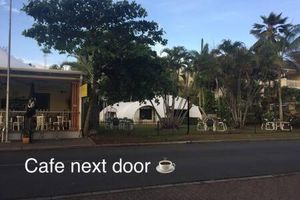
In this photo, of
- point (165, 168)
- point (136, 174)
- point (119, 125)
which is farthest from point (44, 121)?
point (136, 174)

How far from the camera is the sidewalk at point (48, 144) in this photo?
1830 cm

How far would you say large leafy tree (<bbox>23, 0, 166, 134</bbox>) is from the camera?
21.2 metres

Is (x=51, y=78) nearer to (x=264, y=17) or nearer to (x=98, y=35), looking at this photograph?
(x=98, y=35)

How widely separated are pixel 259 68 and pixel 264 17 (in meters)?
15.3

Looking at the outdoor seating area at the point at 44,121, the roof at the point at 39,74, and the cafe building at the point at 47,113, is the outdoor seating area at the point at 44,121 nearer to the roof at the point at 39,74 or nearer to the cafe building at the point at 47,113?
the cafe building at the point at 47,113

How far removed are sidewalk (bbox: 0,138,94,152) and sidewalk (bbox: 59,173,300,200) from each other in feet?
35.2

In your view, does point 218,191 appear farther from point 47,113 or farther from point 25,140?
point 47,113

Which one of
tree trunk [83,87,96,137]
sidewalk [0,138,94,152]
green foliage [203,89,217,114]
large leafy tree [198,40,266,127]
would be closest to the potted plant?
sidewalk [0,138,94,152]

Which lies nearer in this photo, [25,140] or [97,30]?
[25,140]

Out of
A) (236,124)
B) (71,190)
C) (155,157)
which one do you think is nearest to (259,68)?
(236,124)

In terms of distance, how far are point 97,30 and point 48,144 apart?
6.52 meters

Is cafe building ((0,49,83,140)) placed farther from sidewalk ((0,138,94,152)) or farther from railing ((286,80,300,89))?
railing ((286,80,300,89))

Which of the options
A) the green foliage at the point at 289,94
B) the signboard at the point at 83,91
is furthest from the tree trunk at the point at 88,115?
the green foliage at the point at 289,94

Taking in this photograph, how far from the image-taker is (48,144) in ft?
64.6
